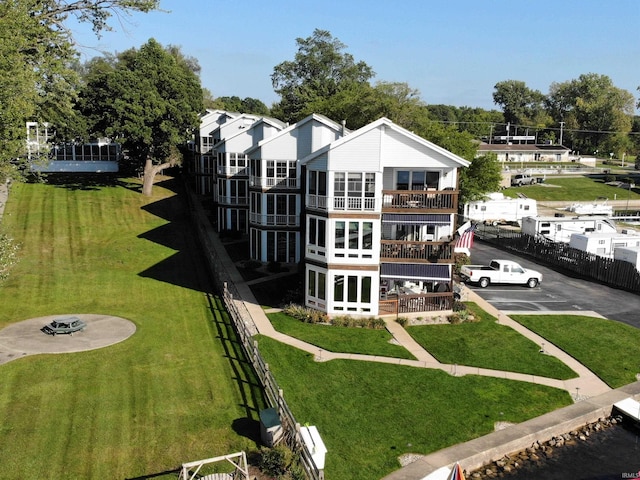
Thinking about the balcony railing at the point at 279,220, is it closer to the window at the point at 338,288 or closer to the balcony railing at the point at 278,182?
the balcony railing at the point at 278,182

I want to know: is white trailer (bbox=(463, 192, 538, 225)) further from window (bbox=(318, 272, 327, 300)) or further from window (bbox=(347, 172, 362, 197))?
window (bbox=(318, 272, 327, 300))

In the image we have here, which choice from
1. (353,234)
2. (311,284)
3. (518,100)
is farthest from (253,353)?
(518,100)

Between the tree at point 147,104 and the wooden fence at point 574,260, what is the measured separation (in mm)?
33613

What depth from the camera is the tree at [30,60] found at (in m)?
21.6

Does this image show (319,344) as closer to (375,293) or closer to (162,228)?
(375,293)

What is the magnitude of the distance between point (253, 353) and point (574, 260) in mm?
29693

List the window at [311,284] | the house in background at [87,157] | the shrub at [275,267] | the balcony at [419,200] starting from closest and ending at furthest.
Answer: the balcony at [419,200], the window at [311,284], the shrub at [275,267], the house in background at [87,157]

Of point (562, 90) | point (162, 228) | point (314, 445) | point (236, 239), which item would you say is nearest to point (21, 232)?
point (162, 228)

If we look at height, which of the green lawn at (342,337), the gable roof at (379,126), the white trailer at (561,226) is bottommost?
the green lawn at (342,337)

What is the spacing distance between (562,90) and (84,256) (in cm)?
15266

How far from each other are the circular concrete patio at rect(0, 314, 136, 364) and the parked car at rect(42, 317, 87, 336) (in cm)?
22

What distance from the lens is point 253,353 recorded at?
73.0 ft

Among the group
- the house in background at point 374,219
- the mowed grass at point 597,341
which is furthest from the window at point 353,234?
the mowed grass at point 597,341

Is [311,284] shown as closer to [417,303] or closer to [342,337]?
[342,337]
